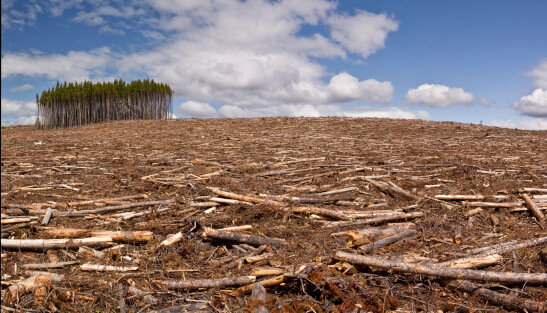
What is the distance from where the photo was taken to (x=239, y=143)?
15031mm

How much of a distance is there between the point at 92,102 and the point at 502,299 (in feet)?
138

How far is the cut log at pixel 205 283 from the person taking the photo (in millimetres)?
4215

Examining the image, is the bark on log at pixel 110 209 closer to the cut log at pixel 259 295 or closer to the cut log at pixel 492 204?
the cut log at pixel 259 295

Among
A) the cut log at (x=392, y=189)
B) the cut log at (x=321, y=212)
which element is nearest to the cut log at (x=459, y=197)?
the cut log at (x=392, y=189)

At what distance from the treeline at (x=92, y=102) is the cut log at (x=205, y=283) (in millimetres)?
38200

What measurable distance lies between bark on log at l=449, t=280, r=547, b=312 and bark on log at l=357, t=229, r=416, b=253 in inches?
45.2

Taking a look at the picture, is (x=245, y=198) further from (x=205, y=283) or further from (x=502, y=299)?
(x=502, y=299)

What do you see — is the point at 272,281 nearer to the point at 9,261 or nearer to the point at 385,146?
the point at 9,261

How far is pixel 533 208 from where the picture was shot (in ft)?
21.8

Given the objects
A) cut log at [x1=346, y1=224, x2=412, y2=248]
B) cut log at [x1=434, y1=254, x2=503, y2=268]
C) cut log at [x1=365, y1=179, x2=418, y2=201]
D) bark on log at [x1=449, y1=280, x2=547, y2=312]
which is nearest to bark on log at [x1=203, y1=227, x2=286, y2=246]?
cut log at [x1=346, y1=224, x2=412, y2=248]

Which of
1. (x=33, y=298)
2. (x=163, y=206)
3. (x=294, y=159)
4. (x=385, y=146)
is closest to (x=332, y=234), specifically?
(x=163, y=206)

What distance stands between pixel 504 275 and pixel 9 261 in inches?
249

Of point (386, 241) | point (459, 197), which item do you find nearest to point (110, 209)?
point (386, 241)

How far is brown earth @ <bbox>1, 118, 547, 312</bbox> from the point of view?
409 cm
